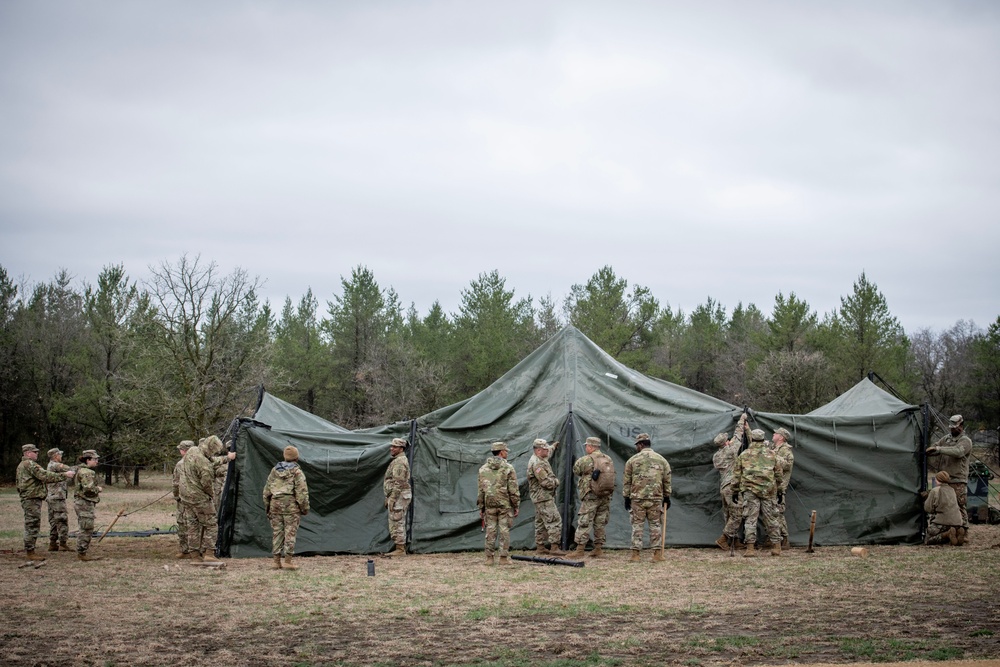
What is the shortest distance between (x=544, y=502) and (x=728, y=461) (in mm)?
2982

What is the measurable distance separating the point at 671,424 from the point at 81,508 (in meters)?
9.23

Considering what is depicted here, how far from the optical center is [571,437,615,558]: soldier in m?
12.6

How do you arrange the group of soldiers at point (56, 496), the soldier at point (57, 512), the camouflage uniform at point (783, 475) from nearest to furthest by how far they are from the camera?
the group of soldiers at point (56, 496) < the camouflage uniform at point (783, 475) < the soldier at point (57, 512)

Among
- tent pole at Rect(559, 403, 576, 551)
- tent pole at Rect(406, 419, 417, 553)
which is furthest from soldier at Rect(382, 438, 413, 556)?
tent pole at Rect(559, 403, 576, 551)

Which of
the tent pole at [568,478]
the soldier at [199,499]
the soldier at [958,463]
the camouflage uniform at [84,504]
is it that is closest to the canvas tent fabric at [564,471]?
the tent pole at [568,478]

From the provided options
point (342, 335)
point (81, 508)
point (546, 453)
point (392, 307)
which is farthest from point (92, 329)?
point (546, 453)

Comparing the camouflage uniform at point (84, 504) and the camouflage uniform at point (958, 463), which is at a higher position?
the camouflage uniform at point (958, 463)

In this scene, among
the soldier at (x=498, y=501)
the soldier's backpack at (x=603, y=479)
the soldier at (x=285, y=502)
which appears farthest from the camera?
the soldier's backpack at (x=603, y=479)

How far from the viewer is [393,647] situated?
276 inches

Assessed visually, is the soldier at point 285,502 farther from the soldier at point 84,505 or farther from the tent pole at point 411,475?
the soldier at point 84,505

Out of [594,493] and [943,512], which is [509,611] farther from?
[943,512]

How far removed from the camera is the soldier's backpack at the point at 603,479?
1255 cm

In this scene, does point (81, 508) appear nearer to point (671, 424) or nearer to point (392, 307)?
point (671, 424)

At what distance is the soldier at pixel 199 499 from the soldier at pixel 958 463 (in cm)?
1153
